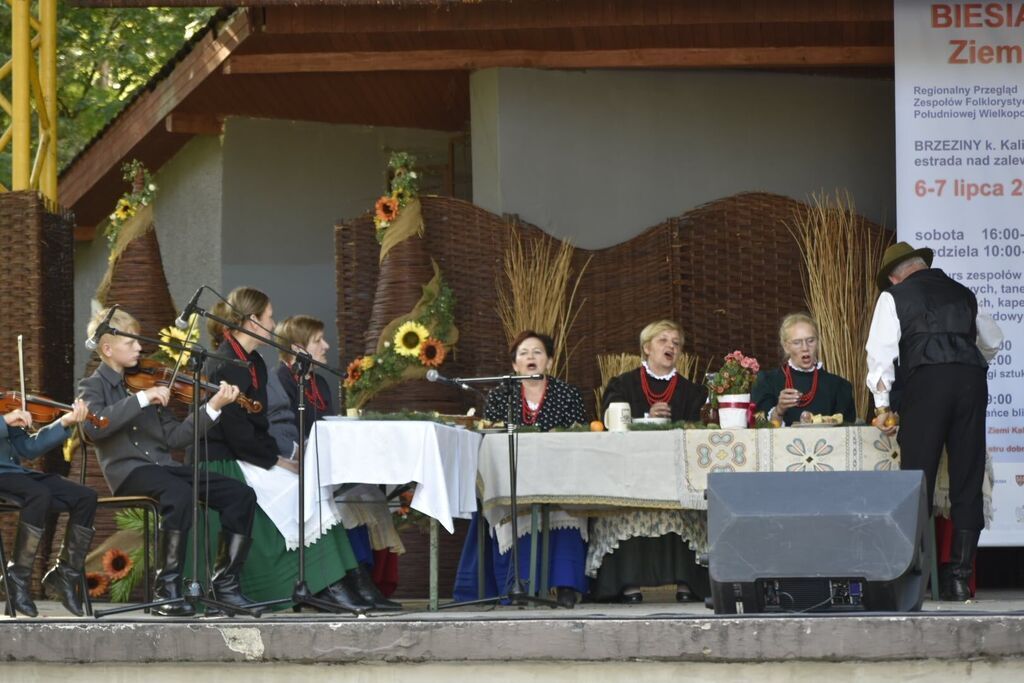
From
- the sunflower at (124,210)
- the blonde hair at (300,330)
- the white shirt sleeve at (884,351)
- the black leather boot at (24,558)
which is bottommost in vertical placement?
the black leather boot at (24,558)

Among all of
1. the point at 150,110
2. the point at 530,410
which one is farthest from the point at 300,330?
the point at 150,110

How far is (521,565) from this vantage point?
8031 mm

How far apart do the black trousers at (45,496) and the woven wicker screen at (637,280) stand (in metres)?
2.98

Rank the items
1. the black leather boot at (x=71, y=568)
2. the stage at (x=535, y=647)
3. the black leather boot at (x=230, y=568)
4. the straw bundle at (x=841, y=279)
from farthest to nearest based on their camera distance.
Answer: the straw bundle at (x=841, y=279) → the black leather boot at (x=230, y=568) → the black leather boot at (x=71, y=568) → the stage at (x=535, y=647)

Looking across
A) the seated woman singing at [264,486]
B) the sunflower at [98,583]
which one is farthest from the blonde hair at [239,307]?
the sunflower at [98,583]

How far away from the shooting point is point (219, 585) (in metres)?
7.31

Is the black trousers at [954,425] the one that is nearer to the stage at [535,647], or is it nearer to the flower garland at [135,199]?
the stage at [535,647]

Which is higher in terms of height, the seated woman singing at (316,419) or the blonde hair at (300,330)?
the blonde hair at (300,330)

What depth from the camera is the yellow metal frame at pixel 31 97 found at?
9.10 m

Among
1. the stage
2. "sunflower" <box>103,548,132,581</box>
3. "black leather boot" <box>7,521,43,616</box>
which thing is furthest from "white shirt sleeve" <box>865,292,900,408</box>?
"sunflower" <box>103,548,132,581</box>

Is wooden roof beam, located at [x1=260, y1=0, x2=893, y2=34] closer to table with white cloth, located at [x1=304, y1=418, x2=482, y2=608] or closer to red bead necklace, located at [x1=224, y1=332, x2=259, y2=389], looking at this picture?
red bead necklace, located at [x1=224, y1=332, x2=259, y2=389]

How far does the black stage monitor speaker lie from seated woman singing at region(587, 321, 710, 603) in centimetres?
201

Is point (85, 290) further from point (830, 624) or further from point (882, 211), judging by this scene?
point (830, 624)

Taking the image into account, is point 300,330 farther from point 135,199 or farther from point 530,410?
point 135,199
